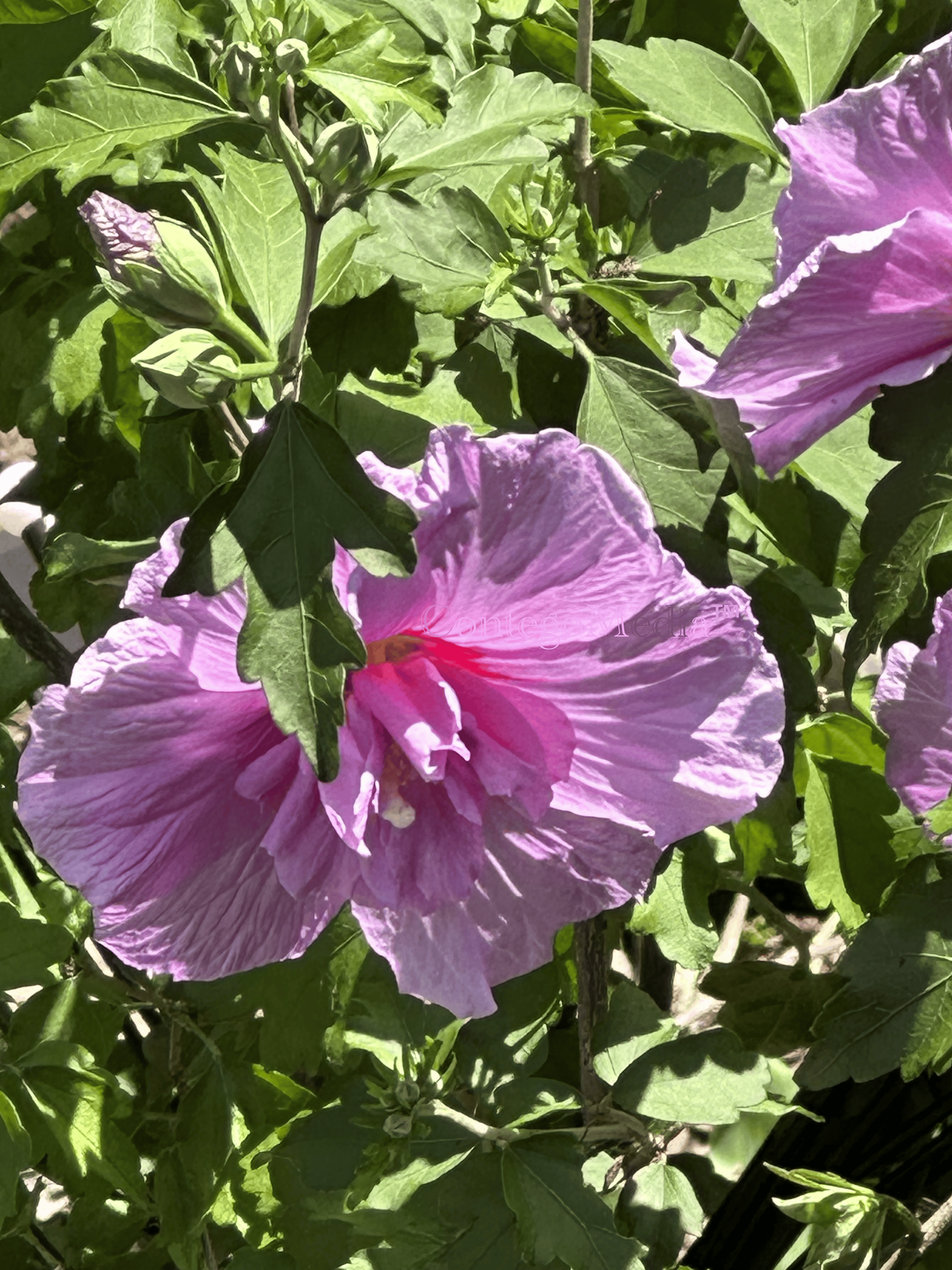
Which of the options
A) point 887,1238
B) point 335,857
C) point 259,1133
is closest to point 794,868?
point 887,1238

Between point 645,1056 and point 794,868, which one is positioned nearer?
point 645,1056

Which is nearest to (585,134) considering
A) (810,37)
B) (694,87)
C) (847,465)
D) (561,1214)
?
(694,87)

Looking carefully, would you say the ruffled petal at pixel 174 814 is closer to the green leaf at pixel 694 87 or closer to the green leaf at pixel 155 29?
the green leaf at pixel 155 29

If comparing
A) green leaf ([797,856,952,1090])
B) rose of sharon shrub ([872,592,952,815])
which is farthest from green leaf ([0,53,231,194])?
green leaf ([797,856,952,1090])

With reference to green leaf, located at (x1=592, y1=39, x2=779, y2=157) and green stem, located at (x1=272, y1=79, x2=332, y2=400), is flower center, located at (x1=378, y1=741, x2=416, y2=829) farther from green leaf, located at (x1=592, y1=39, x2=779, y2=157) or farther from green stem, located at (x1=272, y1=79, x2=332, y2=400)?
green leaf, located at (x1=592, y1=39, x2=779, y2=157)

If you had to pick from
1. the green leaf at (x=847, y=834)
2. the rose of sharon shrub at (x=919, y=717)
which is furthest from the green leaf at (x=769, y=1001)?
the rose of sharon shrub at (x=919, y=717)

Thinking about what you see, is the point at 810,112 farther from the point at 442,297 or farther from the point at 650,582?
the point at 442,297
